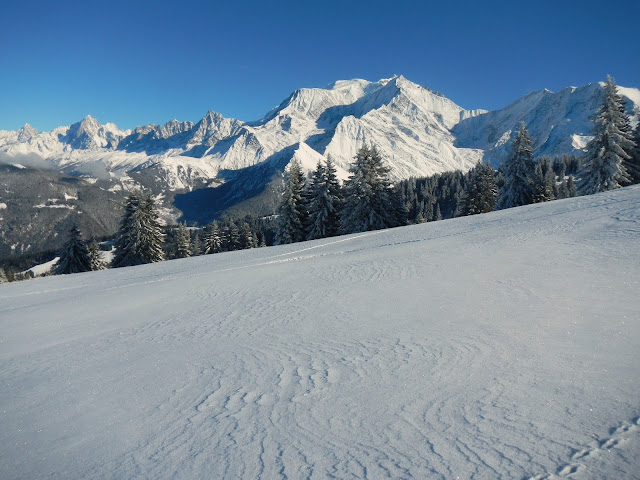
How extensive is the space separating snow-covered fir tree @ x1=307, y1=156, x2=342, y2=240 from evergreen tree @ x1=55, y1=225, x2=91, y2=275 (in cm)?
2270

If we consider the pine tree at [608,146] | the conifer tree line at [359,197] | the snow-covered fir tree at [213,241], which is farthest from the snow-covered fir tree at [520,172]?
the snow-covered fir tree at [213,241]

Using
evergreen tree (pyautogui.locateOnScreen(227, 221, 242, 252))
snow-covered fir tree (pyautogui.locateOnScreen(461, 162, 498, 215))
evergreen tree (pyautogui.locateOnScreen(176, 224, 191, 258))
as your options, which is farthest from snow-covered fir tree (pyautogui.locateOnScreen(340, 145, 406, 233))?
evergreen tree (pyautogui.locateOnScreen(176, 224, 191, 258))

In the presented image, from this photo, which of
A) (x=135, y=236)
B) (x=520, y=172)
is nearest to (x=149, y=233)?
(x=135, y=236)

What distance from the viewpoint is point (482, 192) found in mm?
36344

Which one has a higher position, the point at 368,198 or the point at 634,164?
the point at 634,164

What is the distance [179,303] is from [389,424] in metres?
7.33

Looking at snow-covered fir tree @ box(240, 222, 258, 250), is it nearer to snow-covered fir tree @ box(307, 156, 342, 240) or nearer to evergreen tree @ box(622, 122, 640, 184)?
snow-covered fir tree @ box(307, 156, 342, 240)

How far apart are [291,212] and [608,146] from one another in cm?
2823

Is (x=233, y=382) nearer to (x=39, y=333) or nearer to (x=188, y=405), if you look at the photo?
(x=188, y=405)

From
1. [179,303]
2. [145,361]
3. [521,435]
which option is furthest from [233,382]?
[179,303]

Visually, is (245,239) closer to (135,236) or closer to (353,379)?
(135,236)

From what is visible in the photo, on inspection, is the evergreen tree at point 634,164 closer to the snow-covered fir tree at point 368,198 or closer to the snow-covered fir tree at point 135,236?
the snow-covered fir tree at point 368,198

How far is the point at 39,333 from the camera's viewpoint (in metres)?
7.58

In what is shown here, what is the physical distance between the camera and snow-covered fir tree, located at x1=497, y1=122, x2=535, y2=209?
Result: 32.5 m
